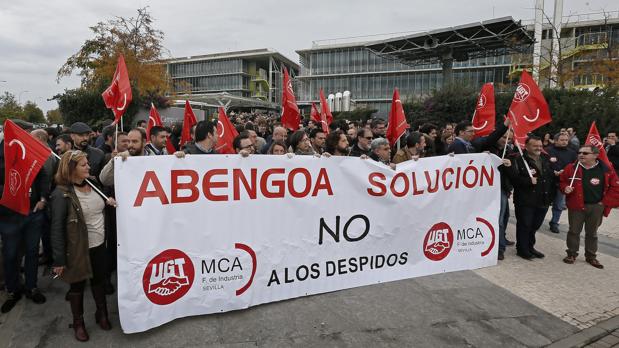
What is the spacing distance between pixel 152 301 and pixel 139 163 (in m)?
1.23

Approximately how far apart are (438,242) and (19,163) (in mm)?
4469

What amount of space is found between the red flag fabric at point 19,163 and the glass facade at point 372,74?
2232 inches

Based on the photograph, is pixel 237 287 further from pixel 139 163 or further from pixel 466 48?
pixel 466 48

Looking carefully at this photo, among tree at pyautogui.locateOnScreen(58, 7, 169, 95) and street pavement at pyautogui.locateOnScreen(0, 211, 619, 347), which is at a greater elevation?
tree at pyautogui.locateOnScreen(58, 7, 169, 95)

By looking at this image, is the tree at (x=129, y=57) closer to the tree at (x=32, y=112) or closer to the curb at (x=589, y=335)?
the curb at (x=589, y=335)

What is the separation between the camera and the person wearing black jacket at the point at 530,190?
5.54m

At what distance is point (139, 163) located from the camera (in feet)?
11.6

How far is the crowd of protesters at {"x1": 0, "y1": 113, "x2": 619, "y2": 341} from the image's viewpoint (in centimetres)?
338

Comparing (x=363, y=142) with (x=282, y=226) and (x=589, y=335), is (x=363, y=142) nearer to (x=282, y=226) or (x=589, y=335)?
(x=282, y=226)

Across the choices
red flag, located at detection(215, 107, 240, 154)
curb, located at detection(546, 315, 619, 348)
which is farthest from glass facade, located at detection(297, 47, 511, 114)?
curb, located at detection(546, 315, 619, 348)

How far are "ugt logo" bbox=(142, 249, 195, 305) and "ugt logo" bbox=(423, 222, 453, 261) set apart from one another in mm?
2786

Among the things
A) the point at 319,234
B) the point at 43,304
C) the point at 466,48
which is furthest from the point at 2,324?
the point at 466,48

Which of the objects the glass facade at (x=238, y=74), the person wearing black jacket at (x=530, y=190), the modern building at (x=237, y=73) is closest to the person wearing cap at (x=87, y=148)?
the person wearing black jacket at (x=530, y=190)

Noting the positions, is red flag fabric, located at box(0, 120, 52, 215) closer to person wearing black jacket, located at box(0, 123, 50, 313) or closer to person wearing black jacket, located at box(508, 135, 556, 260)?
person wearing black jacket, located at box(0, 123, 50, 313)
